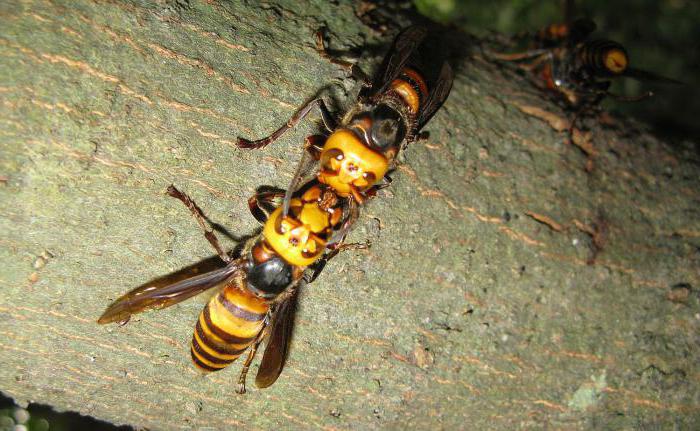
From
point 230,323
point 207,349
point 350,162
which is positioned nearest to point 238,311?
point 230,323

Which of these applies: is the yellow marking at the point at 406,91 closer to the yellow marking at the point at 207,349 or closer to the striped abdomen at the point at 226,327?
the striped abdomen at the point at 226,327

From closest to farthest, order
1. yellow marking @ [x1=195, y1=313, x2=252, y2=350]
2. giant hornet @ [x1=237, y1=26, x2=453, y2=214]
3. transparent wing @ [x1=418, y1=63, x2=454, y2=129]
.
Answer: yellow marking @ [x1=195, y1=313, x2=252, y2=350], giant hornet @ [x1=237, y1=26, x2=453, y2=214], transparent wing @ [x1=418, y1=63, x2=454, y2=129]

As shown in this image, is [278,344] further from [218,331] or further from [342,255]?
[342,255]

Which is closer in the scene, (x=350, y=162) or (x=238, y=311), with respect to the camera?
(x=350, y=162)

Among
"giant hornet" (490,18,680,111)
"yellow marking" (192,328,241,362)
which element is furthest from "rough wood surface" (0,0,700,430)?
"giant hornet" (490,18,680,111)

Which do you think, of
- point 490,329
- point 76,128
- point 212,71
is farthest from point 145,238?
point 490,329

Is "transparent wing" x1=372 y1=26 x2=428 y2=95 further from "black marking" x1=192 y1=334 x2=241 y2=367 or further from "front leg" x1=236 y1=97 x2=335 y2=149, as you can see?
"black marking" x1=192 y1=334 x2=241 y2=367

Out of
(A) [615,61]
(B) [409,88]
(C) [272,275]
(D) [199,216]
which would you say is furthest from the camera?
(A) [615,61]
